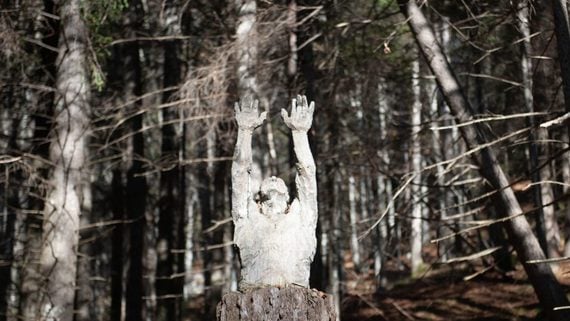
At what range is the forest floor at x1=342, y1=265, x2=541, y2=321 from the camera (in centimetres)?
1580

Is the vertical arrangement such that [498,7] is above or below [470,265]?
above

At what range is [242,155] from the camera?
783 cm

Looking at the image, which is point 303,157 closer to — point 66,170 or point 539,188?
point 66,170

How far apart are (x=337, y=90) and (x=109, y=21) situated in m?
4.44

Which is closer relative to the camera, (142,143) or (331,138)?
(331,138)

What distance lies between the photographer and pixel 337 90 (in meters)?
15.2

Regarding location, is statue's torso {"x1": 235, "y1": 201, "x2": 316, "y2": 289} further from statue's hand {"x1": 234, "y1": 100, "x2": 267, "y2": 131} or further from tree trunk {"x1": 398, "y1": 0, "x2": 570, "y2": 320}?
tree trunk {"x1": 398, "y1": 0, "x2": 570, "y2": 320}

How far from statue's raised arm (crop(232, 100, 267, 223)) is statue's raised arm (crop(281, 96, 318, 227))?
31 cm

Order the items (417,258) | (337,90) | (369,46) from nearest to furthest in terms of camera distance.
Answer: (337,90) → (369,46) → (417,258)

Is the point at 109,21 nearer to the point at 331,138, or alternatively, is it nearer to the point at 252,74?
the point at 252,74

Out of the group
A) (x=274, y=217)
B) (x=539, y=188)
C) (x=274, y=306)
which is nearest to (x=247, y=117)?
(x=274, y=217)

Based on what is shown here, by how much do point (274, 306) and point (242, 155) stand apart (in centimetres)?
147

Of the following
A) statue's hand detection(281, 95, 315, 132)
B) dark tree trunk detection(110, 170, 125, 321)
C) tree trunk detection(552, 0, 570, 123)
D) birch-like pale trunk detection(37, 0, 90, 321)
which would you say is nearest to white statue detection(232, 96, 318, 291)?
statue's hand detection(281, 95, 315, 132)

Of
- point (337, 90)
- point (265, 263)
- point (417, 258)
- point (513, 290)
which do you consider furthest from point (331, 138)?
point (265, 263)
